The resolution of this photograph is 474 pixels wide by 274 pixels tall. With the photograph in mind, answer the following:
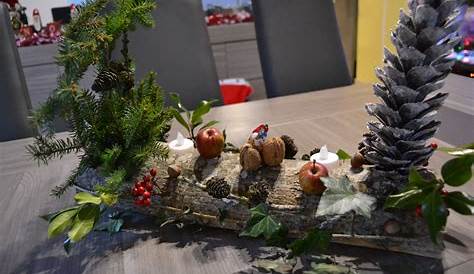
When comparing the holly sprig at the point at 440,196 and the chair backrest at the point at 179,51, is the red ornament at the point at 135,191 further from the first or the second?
the chair backrest at the point at 179,51

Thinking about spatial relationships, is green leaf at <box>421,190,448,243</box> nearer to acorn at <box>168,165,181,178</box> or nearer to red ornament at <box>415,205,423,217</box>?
red ornament at <box>415,205,423,217</box>

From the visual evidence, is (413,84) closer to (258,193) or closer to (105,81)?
(258,193)

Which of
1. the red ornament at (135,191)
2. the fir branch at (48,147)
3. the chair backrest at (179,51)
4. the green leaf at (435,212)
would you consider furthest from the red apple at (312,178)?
the chair backrest at (179,51)

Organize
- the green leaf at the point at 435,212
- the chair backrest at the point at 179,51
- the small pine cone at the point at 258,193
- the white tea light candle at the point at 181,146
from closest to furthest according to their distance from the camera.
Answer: the green leaf at the point at 435,212 → the small pine cone at the point at 258,193 → the white tea light candle at the point at 181,146 → the chair backrest at the point at 179,51

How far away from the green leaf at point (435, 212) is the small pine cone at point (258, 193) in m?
0.20

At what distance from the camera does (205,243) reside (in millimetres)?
571

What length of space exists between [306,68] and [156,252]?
3.56ft

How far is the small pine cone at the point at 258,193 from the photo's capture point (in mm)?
553

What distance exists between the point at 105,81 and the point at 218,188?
233 millimetres

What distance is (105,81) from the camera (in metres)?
0.60

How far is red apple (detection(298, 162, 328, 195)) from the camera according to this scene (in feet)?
1.74

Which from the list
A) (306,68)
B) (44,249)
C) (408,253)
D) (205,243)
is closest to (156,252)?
(205,243)

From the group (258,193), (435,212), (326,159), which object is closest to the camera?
(435,212)

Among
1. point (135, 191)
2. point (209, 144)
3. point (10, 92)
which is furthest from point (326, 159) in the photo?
point (10, 92)
